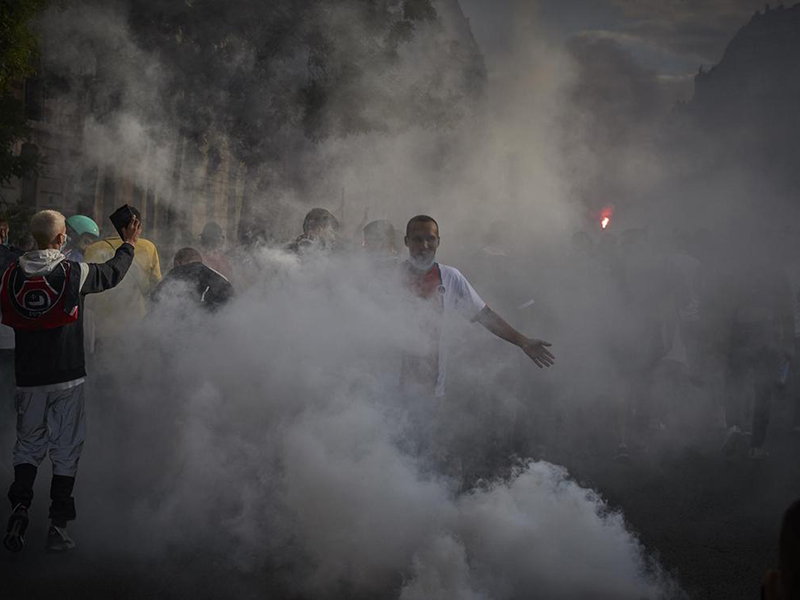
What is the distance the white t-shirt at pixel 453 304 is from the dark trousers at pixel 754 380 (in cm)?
329

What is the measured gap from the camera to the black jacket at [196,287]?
4703 mm

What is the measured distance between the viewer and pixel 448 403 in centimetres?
513

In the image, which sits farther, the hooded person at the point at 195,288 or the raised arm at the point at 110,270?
the hooded person at the point at 195,288

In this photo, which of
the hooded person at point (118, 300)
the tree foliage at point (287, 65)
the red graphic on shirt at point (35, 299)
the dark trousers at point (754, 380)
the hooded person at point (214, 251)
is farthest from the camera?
the tree foliage at point (287, 65)

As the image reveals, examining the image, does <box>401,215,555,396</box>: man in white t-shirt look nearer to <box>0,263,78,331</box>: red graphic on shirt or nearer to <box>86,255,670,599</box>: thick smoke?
<box>86,255,670,599</box>: thick smoke

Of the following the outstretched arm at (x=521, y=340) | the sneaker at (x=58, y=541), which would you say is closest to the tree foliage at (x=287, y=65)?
the outstretched arm at (x=521, y=340)

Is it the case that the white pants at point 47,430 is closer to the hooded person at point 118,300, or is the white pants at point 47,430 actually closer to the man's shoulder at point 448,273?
the hooded person at point 118,300

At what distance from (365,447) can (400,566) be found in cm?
53

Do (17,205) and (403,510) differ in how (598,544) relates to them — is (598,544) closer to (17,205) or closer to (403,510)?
(403,510)

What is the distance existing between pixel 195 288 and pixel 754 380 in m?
4.53

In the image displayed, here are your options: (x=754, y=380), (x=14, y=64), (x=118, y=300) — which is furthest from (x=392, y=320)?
(x=14, y=64)

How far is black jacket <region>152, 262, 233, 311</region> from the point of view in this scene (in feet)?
15.4

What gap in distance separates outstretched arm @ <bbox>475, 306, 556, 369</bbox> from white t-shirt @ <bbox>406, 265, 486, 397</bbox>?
0.19 feet

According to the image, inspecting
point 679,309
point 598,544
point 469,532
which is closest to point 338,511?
point 469,532
